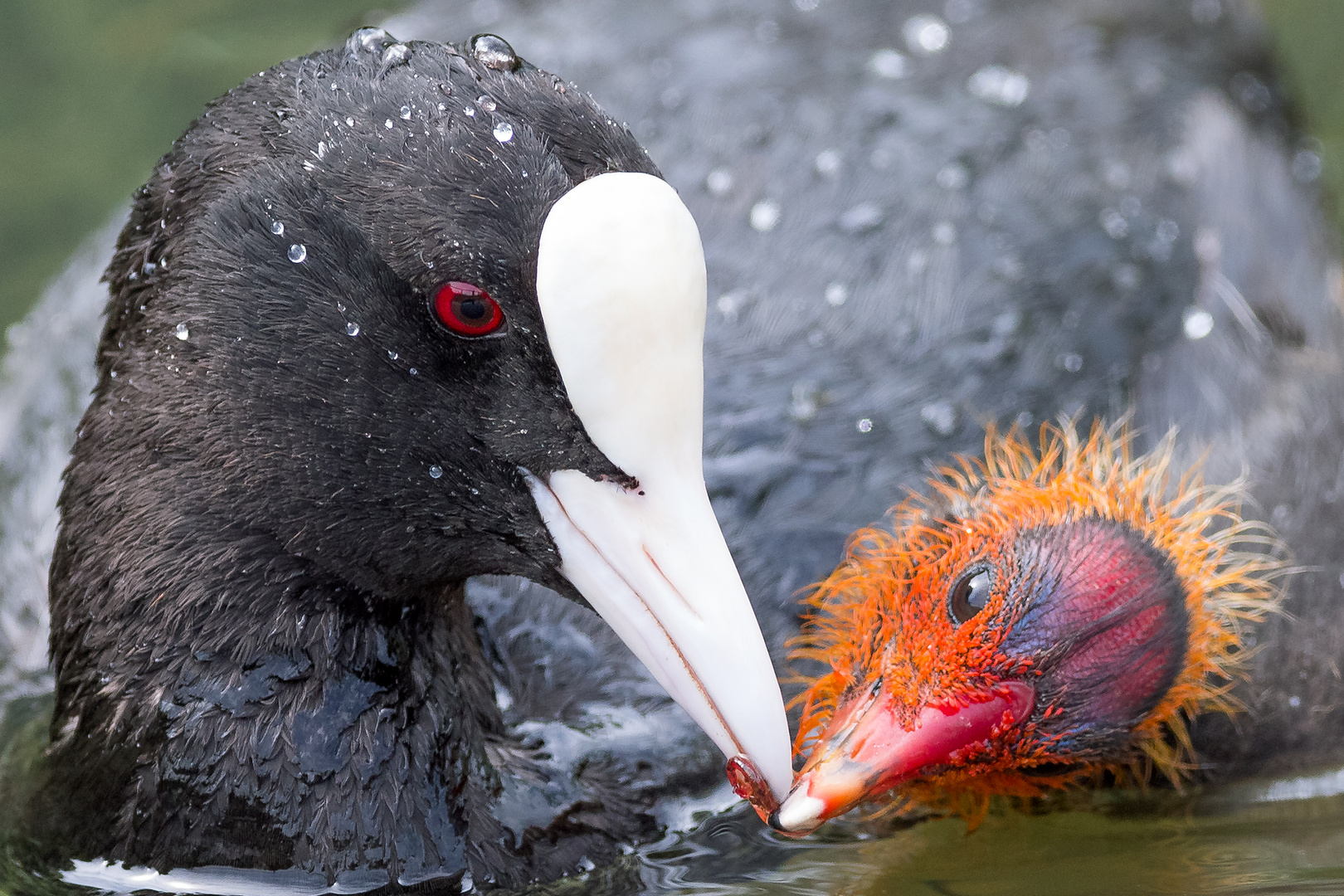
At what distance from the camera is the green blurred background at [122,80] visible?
6148 mm

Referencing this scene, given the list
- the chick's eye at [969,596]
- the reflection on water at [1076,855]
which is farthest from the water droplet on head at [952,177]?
the reflection on water at [1076,855]

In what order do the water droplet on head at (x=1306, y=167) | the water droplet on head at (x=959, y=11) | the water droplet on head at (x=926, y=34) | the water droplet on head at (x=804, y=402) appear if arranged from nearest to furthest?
the water droplet on head at (x=804, y=402) → the water droplet on head at (x=926, y=34) → the water droplet on head at (x=959, y=11) → the water droplet on head at (x=1306, y=167)

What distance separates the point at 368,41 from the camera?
2779 mm

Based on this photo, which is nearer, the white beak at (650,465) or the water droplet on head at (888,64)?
the white beak at (650,465)

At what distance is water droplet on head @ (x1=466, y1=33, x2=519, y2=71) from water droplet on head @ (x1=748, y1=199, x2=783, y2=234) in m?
1.42

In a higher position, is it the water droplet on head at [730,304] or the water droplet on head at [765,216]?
the water droplet on head at [765,216]

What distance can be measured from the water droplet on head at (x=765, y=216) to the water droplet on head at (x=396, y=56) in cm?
155

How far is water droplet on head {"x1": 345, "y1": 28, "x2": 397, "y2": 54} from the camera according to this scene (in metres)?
2.76

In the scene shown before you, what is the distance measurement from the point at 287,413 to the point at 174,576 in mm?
388

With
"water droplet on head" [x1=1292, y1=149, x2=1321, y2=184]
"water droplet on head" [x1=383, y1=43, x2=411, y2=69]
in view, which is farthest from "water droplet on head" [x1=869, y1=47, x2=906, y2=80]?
"water droplet on head" [x1=383, y1=43, x2=411, y2=69]

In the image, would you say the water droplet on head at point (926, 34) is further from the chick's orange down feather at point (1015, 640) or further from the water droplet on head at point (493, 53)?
the water droplet on head at point (493, 53)

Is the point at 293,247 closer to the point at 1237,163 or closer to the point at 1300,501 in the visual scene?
the point at 1300,501

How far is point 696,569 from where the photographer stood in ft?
8.64

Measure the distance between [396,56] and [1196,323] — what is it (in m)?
2.50
